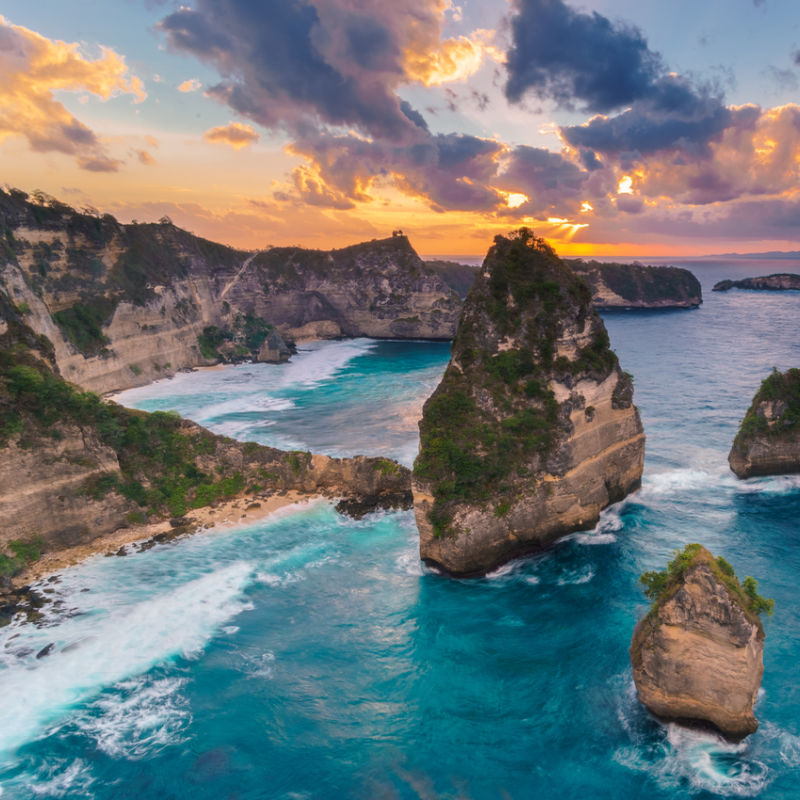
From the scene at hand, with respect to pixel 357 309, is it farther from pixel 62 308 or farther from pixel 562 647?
pixel 562 647

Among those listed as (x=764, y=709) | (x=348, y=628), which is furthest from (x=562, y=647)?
(x=348, y=628)

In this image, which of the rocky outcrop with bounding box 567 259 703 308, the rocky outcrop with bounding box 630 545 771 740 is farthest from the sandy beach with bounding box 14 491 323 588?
the rocky outcrop with bounding box 567 259 703 308

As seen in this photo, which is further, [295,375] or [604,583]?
[295,375]

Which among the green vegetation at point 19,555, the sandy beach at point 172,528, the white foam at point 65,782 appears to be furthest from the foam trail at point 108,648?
the sandy beach at point 172,528

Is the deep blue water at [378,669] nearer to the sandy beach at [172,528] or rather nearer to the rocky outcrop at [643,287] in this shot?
A: the sandy beach at [172,528]

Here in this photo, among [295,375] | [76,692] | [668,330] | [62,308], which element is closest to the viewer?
[76,692]

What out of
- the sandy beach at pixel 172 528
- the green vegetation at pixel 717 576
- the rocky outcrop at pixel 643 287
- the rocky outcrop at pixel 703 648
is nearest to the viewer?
the rocky outcrop at pixel 703 648
